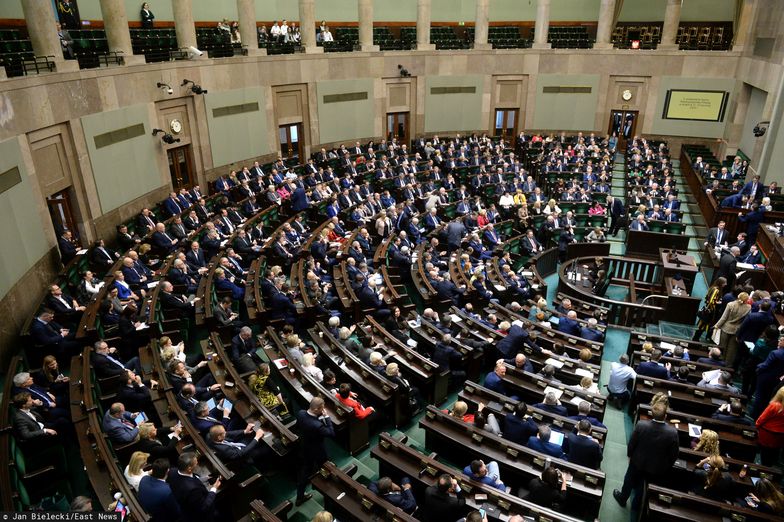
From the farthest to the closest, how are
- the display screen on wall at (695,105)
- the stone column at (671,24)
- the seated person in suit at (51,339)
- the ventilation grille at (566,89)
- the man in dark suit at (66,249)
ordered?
the ventilation grille at (566,89), the display screen on wall at (695,105), the stone column at (671,24), the man in dark suit at (66,249), the seated person in suit at (51,339)

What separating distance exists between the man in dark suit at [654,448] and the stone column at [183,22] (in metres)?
15.5

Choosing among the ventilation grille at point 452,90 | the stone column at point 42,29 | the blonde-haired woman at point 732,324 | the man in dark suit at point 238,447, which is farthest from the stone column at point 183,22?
the blonde-haired woman at point 732,324

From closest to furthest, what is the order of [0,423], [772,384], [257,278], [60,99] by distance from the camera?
[0,423]
[772,384]
[257,278]
[60,99]

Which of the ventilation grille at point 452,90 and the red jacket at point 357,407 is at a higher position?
the ventilation grille at point 452,90

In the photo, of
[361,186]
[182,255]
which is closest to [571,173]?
[361,186]

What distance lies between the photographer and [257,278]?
33.3ft

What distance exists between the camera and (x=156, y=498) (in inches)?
193

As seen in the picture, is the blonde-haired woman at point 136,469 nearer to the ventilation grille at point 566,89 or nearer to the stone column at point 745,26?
the ventilation grille at point 566,89

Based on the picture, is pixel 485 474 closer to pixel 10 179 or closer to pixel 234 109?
pixel 10 179

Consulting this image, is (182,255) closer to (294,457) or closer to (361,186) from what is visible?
(294,457)

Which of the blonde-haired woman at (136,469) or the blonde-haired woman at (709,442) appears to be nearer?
the blonde-haired woman at (136,469)

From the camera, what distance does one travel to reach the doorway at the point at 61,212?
37.4 feet

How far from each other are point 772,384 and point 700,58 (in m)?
19.3

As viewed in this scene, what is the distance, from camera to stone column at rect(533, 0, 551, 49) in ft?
74.6
